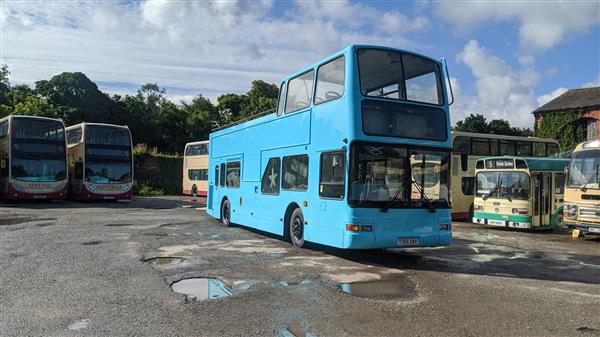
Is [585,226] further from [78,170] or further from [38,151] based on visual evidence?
[78,170]

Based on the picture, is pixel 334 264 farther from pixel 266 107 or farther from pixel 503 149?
pixel 266 107

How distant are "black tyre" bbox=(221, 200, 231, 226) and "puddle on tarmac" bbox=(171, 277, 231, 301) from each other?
7.64m

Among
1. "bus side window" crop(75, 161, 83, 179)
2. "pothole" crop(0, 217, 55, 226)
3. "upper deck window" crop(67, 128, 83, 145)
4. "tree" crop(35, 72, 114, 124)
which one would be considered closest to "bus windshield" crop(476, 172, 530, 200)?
"pothole" crop(0, 217, 55, 226)

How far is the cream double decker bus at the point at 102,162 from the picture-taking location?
80.9ft

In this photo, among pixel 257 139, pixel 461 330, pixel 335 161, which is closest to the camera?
pixel 461 330

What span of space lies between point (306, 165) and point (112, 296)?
5.00 m

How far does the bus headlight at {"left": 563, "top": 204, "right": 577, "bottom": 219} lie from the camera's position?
13773 mm

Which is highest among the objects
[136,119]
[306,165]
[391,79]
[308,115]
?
[136,119]

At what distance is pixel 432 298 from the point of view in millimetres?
6656

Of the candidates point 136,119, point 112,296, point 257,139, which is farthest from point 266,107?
point 112,296

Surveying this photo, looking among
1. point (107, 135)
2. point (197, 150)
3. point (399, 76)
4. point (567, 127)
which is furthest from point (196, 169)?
point (567, 127)

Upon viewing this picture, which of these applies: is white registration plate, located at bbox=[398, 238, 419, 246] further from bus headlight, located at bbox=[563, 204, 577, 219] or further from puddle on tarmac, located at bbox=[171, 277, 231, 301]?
bus headlight, located at bbox=[563, 204, 577, 219]

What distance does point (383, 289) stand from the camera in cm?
715

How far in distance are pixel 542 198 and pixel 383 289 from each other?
38.9 ft
